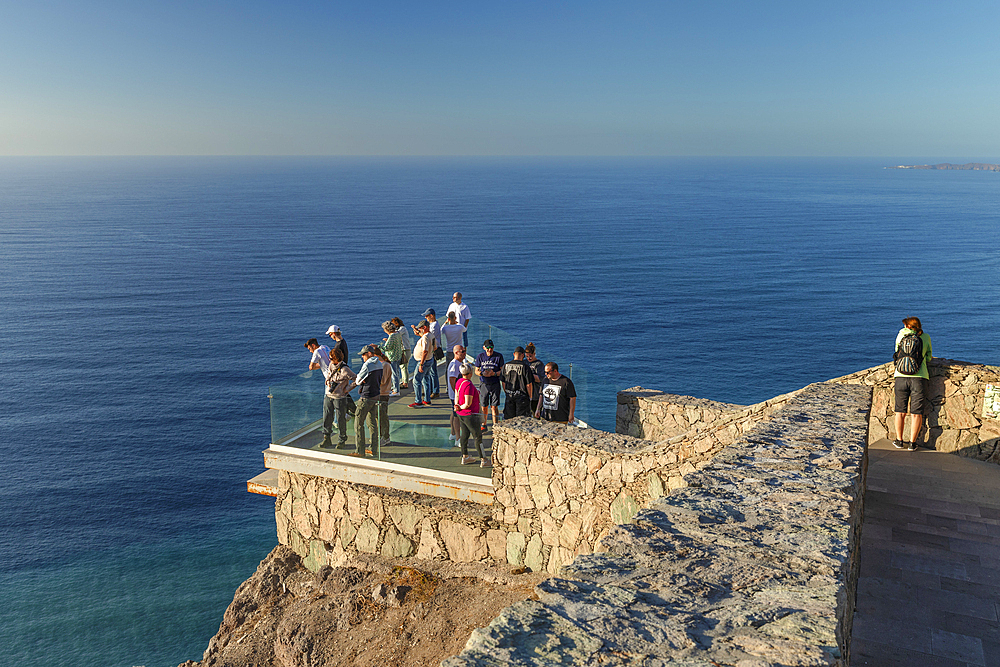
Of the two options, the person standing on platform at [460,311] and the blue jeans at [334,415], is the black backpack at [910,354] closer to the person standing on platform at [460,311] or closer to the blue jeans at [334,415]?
the person standing on platform at [460,311]

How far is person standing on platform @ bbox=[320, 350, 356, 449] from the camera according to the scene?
40.4 feet

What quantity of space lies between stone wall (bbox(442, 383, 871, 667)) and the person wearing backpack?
553 cm

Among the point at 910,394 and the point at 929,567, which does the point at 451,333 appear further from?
the point at 929,567

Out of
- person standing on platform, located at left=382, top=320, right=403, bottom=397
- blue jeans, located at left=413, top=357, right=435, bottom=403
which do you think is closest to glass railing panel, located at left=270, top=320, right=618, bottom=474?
blue jeans, located at left=413, top=357, right=435, bottom=403

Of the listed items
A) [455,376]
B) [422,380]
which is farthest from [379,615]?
[422,380]

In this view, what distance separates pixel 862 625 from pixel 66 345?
69.6m

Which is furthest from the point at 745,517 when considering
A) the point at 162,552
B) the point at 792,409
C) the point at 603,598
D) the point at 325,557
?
the point at 162,552

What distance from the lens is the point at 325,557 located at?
1383cm

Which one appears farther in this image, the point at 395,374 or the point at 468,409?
the point at 395,374

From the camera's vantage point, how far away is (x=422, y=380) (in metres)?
14.6

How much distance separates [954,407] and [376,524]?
942 centimetres

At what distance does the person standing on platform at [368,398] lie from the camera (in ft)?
39.6

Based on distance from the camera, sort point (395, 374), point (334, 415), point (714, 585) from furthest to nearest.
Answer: point (395, 374) → point (334, 415) → point (714, 585)

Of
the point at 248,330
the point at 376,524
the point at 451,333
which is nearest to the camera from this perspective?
the point at 376,524
